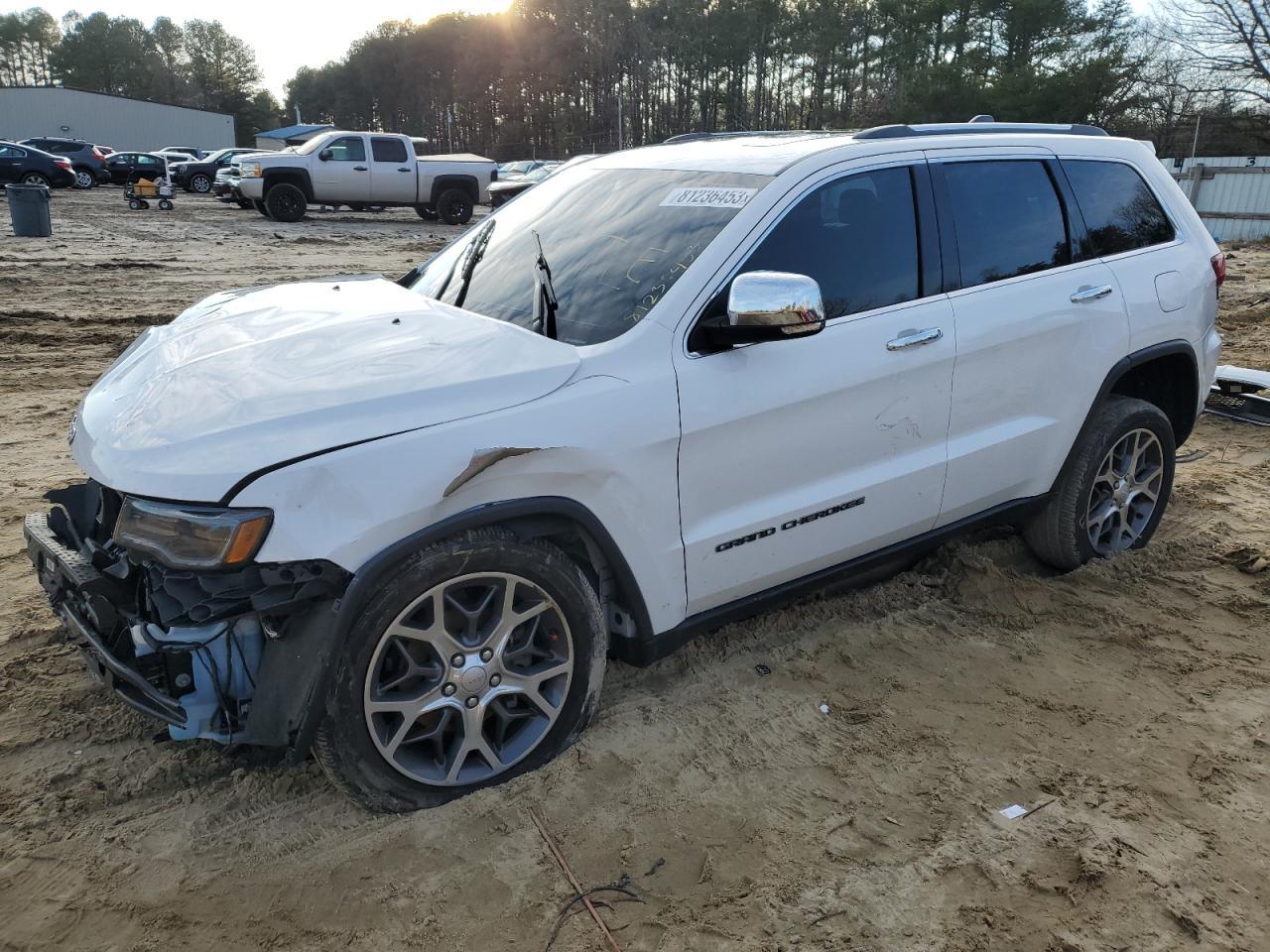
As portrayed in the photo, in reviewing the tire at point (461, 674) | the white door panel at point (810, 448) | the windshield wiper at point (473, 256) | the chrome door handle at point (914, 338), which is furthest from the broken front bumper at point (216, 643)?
the chrome door handle at point (914, 338)

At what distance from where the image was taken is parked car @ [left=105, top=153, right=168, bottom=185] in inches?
1292

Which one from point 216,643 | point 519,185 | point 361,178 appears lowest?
point 216,643

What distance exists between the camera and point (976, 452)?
3.72 m

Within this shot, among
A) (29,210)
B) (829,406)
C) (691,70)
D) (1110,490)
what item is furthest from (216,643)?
(691,70)

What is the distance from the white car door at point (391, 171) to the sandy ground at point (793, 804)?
19.8 m

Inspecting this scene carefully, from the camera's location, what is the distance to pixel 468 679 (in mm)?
2740

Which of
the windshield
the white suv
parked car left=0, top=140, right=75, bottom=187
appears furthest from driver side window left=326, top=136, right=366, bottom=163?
the windshield

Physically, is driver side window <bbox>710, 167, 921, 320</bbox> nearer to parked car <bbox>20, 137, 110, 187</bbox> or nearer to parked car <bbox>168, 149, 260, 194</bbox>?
parked car <bbox>168, 149, 260, 194</bbox>

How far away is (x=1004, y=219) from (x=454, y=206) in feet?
69.4

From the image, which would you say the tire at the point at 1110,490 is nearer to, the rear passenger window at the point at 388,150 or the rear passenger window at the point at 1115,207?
the rear passenger window at the point at 1115,207

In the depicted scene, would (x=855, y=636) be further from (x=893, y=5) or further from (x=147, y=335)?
(x=893, y=5)

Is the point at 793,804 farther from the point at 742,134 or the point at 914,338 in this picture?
the point at 742,134

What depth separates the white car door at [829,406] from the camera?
9.90ft

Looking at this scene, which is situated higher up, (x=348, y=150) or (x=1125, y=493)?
(x=348, y=150)
